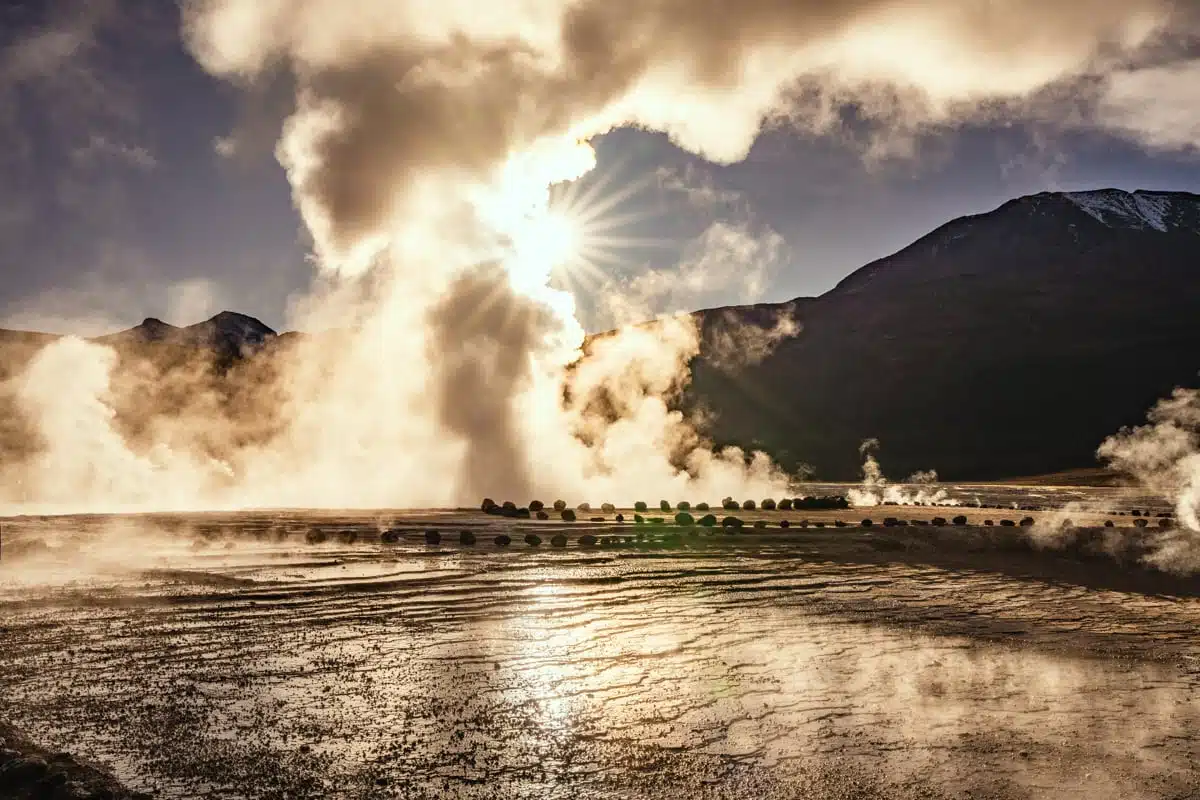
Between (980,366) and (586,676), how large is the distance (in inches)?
5566

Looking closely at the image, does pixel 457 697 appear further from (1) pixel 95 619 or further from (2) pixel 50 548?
(2) pixel 50 548

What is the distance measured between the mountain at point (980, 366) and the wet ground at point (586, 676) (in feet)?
314

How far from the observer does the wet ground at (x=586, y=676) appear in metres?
7.28

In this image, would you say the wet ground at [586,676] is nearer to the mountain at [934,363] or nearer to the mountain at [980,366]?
the mountain at [934,363]

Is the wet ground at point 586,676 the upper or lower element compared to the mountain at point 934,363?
lower

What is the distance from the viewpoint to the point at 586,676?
10.3 meters

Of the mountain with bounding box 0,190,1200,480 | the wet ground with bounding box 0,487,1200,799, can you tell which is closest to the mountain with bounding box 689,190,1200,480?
the mountain with bounding box 0,190,1200,480

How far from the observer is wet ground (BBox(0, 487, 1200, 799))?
7.28 meters

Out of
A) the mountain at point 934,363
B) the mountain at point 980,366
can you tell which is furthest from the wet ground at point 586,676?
the mountain at point 980,366

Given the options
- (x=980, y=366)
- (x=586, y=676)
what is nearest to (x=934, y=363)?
(x=980, y=366)

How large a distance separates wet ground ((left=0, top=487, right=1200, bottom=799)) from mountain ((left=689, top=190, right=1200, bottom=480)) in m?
95.6

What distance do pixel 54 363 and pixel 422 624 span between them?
49004 mm

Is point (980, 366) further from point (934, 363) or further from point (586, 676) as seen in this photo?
point (586, 676)

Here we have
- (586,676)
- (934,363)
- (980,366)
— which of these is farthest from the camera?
(934,363)
